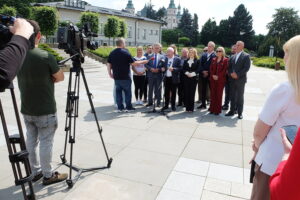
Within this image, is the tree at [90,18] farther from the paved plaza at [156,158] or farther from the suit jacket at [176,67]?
the paved plaza at [156,158]

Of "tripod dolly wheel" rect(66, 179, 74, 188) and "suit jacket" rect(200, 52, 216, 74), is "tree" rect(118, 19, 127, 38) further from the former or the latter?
A: "tripod dolly wheel" rect(66, 179, 74, 188)

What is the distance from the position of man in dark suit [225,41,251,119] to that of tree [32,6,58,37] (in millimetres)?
25174

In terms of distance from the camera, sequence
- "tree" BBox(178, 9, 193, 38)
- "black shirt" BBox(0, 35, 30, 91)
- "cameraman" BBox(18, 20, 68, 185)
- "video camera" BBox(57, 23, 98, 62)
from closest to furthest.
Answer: "black shirt" BBox(0, 35, 30, 91), "cameraman" BBox(18, 20, 68, 185), "video camera" BBox(57, 23, 98, 62), "tree" BBox(178, 9, 193, 38)

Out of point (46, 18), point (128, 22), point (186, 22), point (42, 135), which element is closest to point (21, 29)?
point (42, 135)

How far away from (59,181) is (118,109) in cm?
419

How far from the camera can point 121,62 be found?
7441 mm

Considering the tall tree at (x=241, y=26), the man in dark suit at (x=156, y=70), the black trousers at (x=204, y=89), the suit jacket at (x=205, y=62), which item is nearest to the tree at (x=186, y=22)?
the tall tree at (x=241, y=26)

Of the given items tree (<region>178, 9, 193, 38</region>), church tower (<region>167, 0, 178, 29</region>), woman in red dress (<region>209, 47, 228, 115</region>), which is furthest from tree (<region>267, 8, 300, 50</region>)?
woman in red dress (<region>209, 47, 228, 115</region>)

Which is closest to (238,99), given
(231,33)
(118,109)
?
(118,109)

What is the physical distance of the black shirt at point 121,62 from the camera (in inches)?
292

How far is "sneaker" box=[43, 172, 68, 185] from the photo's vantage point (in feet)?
11.7

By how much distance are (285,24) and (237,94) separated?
72.4 metres

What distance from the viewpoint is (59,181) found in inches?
144

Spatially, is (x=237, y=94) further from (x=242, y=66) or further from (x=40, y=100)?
(x=40, y=100)
